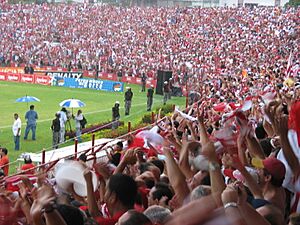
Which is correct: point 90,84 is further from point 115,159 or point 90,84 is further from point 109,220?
point 109,220

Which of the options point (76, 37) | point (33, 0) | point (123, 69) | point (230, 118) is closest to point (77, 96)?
point (123, 69)

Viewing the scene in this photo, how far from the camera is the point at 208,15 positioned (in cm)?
5156

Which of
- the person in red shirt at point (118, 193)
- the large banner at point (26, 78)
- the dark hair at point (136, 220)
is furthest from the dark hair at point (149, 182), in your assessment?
the large banner at point (26, 78)

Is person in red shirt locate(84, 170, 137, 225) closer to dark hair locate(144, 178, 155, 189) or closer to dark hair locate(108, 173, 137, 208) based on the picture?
dark hair locate(108, 173, 137, 208)

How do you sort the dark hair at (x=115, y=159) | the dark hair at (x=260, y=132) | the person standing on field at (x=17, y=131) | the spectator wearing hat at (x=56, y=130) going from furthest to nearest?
1. the spectator wearing hat at (x=56, y=130)
2. the person standing on field at (x=17, y=131)
3. the dark hair at (x=260, y=132)
4. the dark hair at (x=115, y=159)

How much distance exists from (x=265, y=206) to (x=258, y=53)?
3391 centimetres

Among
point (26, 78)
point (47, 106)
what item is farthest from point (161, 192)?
point (26, 78)

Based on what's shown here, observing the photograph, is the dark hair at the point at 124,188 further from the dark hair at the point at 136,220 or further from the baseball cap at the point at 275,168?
the baseball cap at the point at 275,168

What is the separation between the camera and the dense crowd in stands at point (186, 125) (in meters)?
4.19

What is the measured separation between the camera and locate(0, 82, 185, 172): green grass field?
2097 centimetres

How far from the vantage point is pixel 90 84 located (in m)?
37.9

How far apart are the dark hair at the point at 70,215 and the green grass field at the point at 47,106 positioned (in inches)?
472

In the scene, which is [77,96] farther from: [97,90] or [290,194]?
[290,194]

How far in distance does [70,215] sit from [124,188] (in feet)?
2.38
